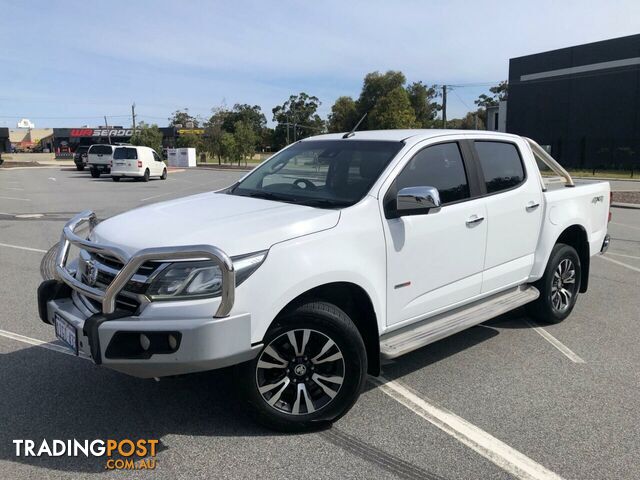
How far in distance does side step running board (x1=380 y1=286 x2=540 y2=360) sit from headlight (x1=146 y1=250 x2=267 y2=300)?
127cm

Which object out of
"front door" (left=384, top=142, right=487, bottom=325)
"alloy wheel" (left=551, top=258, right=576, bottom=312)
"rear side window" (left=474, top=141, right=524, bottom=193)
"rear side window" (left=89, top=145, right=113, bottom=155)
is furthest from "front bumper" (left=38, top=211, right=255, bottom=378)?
"rear side window" (left=89, top=145, right=113, bottom=155)

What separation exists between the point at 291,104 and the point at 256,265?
333 feet

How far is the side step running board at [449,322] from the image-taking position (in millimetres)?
3811

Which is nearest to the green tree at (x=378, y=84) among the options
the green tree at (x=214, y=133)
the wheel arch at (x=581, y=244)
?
the green tree at (x=214, y=133)

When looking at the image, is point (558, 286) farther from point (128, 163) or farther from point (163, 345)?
point (128, 163)

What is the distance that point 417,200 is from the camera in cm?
372

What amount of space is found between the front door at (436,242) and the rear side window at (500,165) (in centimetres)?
30

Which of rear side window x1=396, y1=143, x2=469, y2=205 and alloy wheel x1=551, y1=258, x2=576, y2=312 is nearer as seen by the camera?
rear side window x1=396, y1=143, x2=469, y2=205

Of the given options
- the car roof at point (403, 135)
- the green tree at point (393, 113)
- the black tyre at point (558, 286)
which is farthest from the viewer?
the green tree at point (393, 113)

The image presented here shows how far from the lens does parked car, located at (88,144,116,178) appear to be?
31891mm

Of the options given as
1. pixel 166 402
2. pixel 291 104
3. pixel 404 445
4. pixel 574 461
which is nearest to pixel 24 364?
pixel 166 402

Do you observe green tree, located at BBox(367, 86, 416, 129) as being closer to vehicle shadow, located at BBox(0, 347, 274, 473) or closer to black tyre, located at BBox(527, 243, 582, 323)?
black tyre, located at BBox(527, 243, 582, 323)

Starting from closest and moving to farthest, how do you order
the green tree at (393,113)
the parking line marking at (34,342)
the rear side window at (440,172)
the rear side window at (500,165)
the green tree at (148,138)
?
the rear side window at (440,172) → the parking line marking at (34,342) → the rear side window at (500,165) → the green tree at (393,113) → the green tree at (148,138)

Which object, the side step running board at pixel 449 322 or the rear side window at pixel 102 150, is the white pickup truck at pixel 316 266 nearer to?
the side step running board at pixel 449 322
